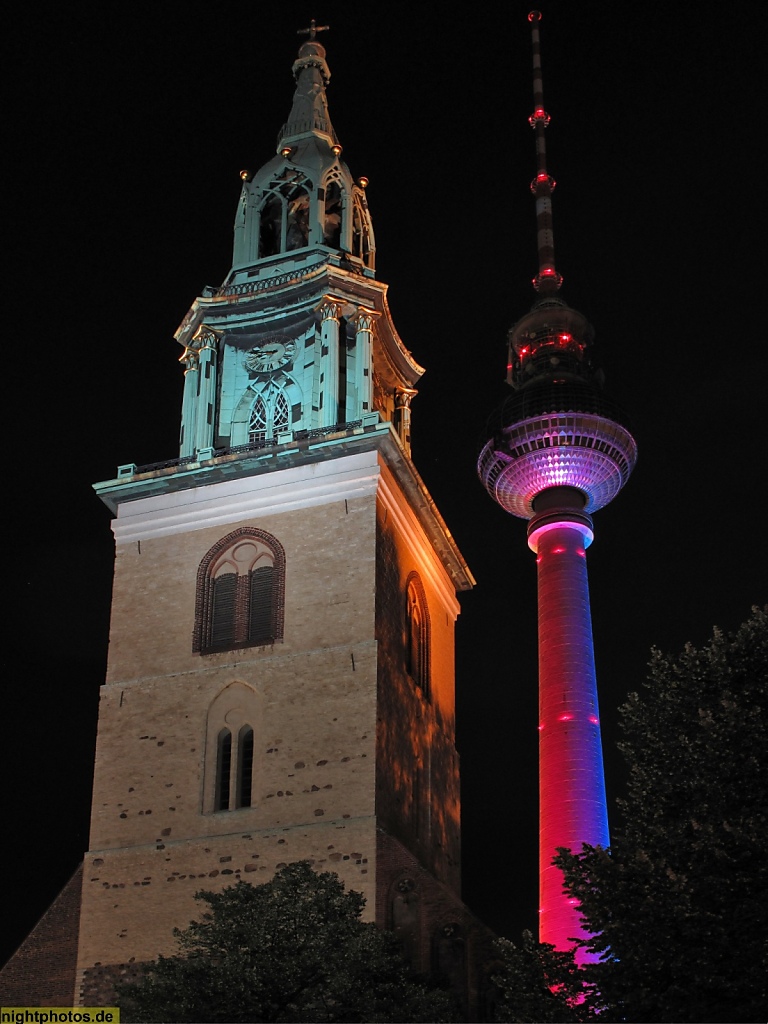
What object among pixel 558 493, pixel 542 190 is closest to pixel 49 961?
pixel 558 493

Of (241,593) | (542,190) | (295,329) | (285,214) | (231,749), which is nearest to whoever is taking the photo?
(231,749)

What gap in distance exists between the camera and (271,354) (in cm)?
4775

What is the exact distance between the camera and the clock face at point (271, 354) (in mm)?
47412

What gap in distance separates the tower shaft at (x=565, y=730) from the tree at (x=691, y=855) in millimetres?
30229

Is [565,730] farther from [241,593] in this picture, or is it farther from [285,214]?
[285,214]

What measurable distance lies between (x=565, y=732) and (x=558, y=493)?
1388 centimetres

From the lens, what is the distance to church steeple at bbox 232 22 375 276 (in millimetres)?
51094

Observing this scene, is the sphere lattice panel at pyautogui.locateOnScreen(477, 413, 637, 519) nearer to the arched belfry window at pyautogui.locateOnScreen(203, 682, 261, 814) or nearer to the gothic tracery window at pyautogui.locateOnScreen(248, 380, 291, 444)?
the gothic tracery window at pyautogui.locateOnScreen(248, 380, 291, 444)

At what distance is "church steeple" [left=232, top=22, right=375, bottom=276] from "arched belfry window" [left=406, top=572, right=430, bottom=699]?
1229 centimetres

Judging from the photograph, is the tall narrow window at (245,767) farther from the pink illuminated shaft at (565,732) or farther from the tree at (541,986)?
the pink illuminated shaft at (565,732)

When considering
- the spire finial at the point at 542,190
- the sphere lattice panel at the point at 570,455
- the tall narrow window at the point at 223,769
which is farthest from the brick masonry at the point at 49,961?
the spire finial at the point at 542,190

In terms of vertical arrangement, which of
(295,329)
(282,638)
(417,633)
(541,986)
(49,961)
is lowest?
(541,986)

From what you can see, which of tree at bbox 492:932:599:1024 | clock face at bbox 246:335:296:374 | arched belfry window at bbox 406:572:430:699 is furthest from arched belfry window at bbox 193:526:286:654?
tree at bbox 492:932:599:1024

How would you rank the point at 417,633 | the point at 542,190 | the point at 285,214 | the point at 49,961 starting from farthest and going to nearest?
the point at 542,190 → the point at 285,214 → the point at 417,633 → the point at 49,961
